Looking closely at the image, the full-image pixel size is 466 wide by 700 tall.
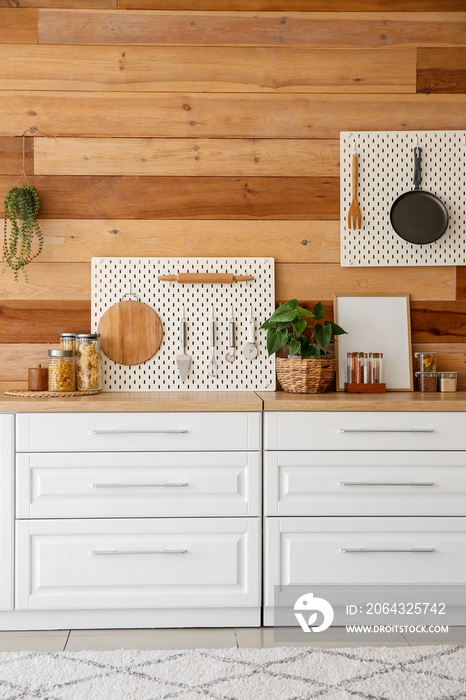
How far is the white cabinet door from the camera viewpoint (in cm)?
219

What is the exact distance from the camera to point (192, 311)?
2.72 metres

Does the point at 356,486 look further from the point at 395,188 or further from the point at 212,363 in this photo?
the point at 395,188

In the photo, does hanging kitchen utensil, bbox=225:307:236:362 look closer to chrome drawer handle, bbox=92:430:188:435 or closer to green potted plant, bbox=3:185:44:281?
chrome drawer handle, bbox=92:430:188:435

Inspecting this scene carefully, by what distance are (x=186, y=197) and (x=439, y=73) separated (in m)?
1.14

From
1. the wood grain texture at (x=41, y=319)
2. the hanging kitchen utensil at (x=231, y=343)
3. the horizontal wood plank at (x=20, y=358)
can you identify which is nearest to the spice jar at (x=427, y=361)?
the hanging kitchen utensil at (x=231, y=343)

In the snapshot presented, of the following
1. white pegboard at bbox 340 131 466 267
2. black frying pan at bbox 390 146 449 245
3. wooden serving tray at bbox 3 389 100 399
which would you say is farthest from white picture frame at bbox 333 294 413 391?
wooden serving tray at bbox 3 389 100 399

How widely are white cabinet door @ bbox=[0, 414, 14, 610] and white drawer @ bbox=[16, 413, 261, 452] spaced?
0.03 m

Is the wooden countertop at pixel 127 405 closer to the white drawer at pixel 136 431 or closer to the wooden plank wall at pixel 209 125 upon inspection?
the white drawer at pixel 136 431

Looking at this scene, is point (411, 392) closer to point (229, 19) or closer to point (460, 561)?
point (460, 561)

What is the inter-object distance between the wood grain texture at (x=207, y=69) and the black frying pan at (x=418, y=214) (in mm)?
375

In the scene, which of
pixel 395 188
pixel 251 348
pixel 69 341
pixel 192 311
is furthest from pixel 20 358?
pixel 395 188

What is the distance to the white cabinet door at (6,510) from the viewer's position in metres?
2.19

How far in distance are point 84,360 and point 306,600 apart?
115 centimetres

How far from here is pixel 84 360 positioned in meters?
2.54
